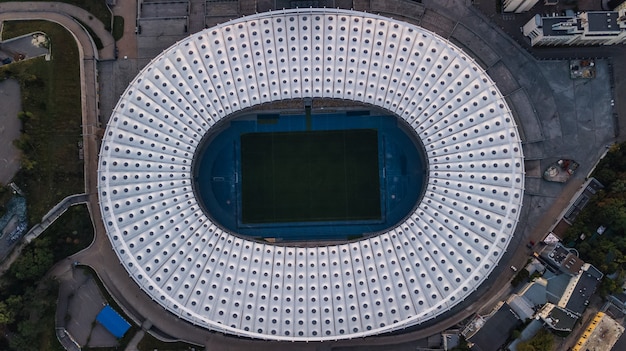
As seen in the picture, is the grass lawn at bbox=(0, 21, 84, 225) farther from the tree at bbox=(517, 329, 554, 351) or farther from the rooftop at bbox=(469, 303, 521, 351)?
the tree at bbox=(517, 329, 554, 351)

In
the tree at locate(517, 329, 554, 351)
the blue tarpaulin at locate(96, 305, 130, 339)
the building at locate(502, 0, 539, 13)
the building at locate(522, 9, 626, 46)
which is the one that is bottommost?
the tree at locate(517, 329, 554, 351)

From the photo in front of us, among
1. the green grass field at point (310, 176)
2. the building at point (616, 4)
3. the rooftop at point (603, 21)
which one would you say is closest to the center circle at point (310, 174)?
the green grass field at point (310, 176)

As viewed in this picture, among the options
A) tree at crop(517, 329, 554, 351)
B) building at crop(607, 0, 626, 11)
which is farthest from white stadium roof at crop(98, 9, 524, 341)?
building at crop(607, 0, 626, 11)

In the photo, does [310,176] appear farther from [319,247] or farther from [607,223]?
[607,223]

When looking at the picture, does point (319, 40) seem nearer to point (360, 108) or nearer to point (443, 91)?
point (360, 108)

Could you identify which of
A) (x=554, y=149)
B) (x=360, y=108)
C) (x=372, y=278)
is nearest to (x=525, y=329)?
(x=372, y=278)

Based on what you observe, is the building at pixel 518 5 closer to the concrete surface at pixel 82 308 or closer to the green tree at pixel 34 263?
the concrete surface at pixel 82 308

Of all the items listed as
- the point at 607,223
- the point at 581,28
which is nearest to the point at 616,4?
the point at 581,28
